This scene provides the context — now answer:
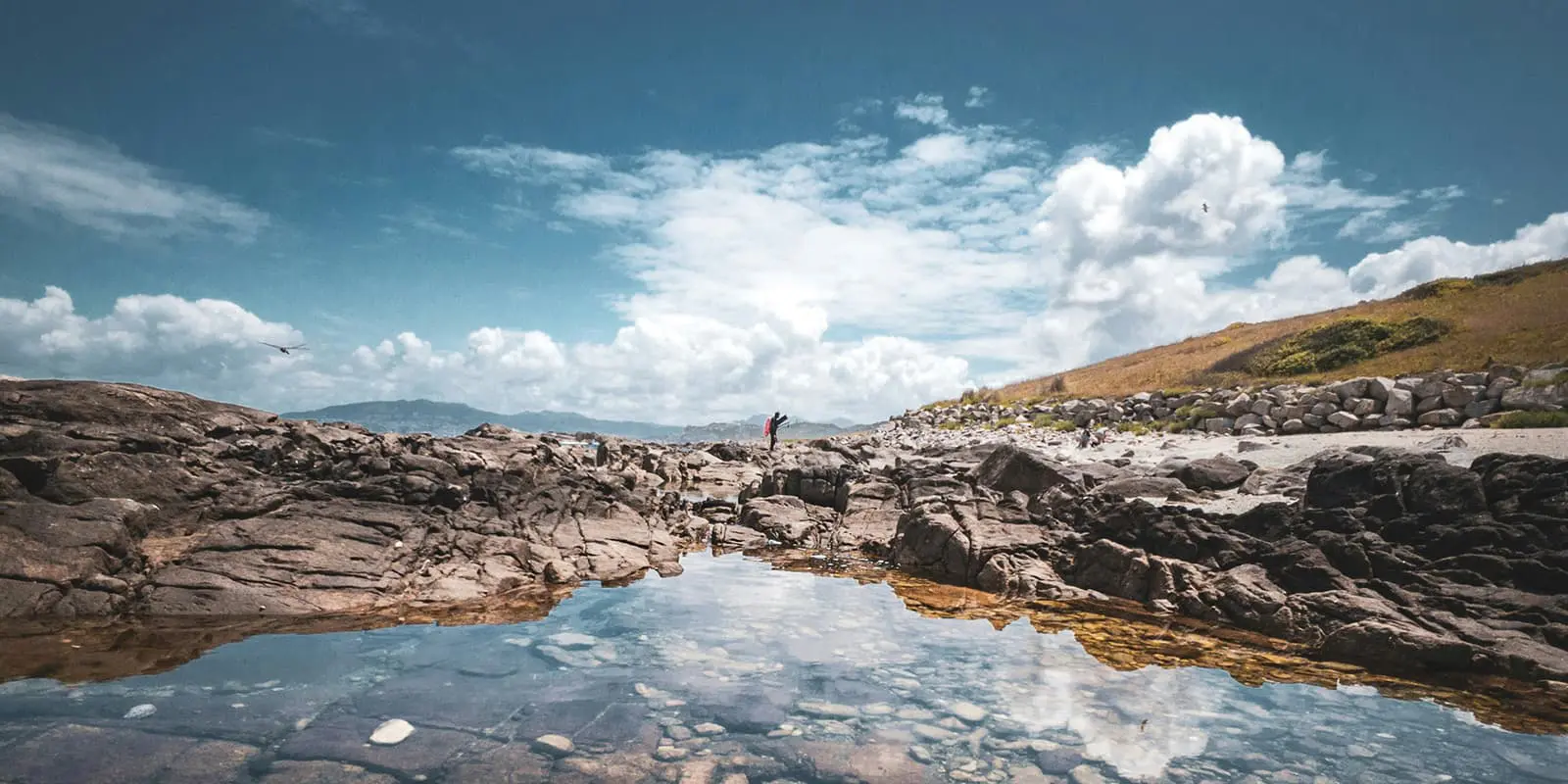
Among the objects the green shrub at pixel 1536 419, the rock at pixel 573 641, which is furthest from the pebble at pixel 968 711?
the green shrub at pixel 1536 419

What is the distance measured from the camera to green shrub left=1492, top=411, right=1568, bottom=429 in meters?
19.5

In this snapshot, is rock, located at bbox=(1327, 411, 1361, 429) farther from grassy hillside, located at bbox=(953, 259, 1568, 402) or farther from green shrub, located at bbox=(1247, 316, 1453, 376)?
green shrub, located at bbox=(1247, 316, 1453, 376)

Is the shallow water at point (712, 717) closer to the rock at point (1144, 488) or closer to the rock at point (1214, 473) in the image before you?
the rock at point (1144, 488)

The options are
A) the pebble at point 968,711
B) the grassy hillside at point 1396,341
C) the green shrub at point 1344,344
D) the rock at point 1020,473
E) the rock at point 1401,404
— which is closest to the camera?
the pebble at point 968,711

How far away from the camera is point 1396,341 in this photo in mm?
37125

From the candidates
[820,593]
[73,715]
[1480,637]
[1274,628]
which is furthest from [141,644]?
[1480,637]

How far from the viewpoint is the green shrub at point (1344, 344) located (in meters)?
37.0

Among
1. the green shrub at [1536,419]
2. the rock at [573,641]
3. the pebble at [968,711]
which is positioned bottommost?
the pebble at [968,711]

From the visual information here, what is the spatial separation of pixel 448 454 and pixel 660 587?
22.6ft

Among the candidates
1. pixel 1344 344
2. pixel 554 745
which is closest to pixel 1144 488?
pixel 554 745

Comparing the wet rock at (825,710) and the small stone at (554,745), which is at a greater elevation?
the small stone at (554,745)

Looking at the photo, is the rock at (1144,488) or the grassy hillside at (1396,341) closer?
the rock at (1144,488)

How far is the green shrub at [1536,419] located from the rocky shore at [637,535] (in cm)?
393

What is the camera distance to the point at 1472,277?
4666cm
